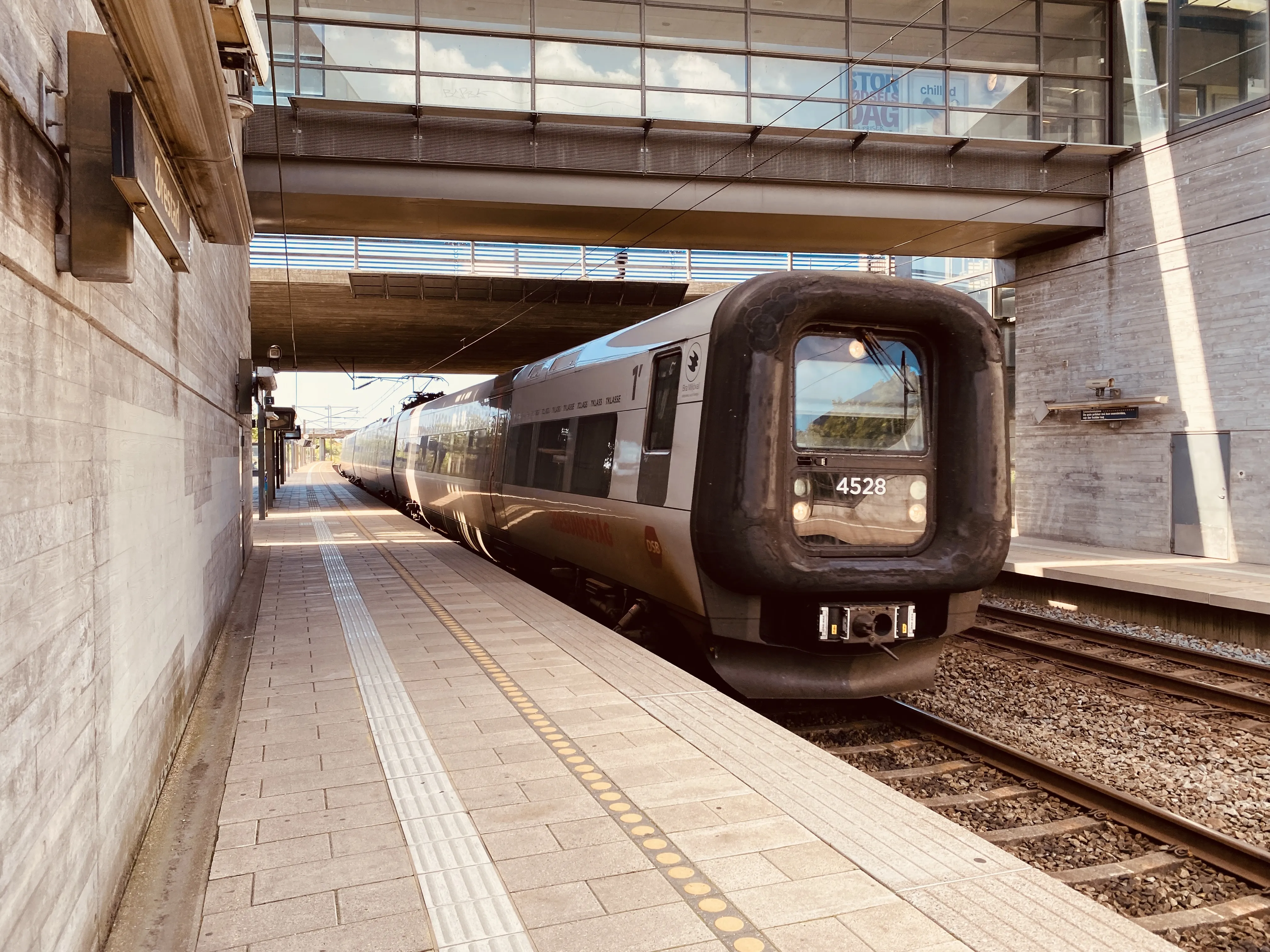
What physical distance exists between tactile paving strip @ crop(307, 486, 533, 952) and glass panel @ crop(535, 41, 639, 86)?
9885mm

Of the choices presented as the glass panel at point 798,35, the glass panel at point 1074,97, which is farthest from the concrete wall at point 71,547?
the glass panel at point 1074,97

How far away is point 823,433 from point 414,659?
3.24 meters

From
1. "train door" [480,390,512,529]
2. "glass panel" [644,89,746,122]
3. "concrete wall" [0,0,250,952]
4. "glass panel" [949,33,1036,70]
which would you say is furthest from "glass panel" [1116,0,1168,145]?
"concrete wall" [0,0,250,952]

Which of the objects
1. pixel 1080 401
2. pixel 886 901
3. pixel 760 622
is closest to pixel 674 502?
pixel 760 622

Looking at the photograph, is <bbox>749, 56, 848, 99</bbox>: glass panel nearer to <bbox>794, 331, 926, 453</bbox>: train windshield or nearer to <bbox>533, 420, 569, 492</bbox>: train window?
<bbox>533, 420, 569, 492</bbox>: train window

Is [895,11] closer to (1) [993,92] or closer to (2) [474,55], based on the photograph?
(1) [993,92]

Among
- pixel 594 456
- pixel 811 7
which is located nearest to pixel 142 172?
pixel 594 456

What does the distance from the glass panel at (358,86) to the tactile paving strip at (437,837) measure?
9106 millimetres

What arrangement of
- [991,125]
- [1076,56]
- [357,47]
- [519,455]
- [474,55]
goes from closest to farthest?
[519,455] < [357,47] < [474,55] < [991,125] < [1076,56]

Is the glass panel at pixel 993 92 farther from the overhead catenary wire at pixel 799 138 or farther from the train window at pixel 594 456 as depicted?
the train window at pixel 594 456

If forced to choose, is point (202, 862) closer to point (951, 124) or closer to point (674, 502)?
point (674, 502)

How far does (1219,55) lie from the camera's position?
1329 centimetres

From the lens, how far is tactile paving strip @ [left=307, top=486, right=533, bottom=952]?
8.93 ft

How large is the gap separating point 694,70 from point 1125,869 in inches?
482
